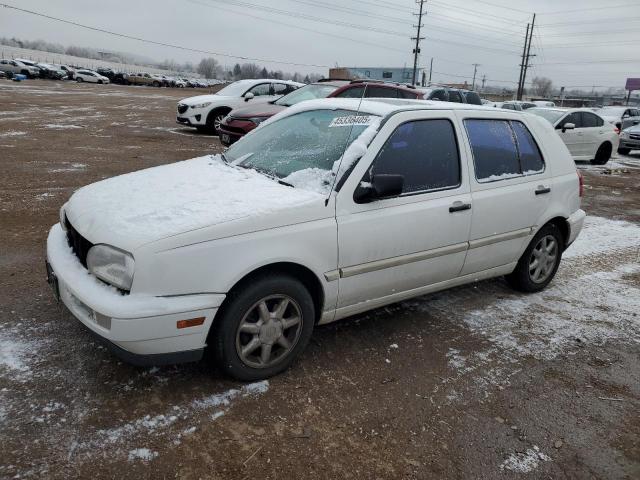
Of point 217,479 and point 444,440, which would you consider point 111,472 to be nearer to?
point 217,479

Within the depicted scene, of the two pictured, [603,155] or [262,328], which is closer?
[262,328]

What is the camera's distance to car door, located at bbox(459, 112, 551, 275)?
12.6ft

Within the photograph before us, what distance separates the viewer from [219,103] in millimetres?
13719

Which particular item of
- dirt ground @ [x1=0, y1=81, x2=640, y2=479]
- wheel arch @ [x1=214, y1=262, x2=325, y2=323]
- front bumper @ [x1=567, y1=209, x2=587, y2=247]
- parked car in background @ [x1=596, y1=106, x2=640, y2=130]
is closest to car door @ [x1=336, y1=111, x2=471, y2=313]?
wheel arch @ [x1=214, y1=262, x2=325, y2=323]

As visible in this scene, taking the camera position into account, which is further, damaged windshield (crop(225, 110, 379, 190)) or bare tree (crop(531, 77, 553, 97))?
bare tree (crop(531, 77, 553, 97))

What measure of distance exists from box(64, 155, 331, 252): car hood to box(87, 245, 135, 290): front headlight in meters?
0.04

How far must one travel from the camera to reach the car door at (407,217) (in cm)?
317

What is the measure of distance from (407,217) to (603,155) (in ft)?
44.3

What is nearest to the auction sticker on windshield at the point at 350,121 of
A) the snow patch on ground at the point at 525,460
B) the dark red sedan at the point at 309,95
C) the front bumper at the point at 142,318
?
the front bumper at the point at 142,318

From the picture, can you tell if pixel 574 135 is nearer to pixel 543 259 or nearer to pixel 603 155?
pixel 603 155

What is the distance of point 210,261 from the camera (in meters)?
2.63

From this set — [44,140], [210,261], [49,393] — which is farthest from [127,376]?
[44,140]

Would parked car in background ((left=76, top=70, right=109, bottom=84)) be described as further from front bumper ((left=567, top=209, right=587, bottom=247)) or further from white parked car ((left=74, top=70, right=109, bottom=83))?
front bumper ((left=567, top=209, right=587, bottom=247))

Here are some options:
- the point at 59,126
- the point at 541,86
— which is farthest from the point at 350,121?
the point at 541,86
